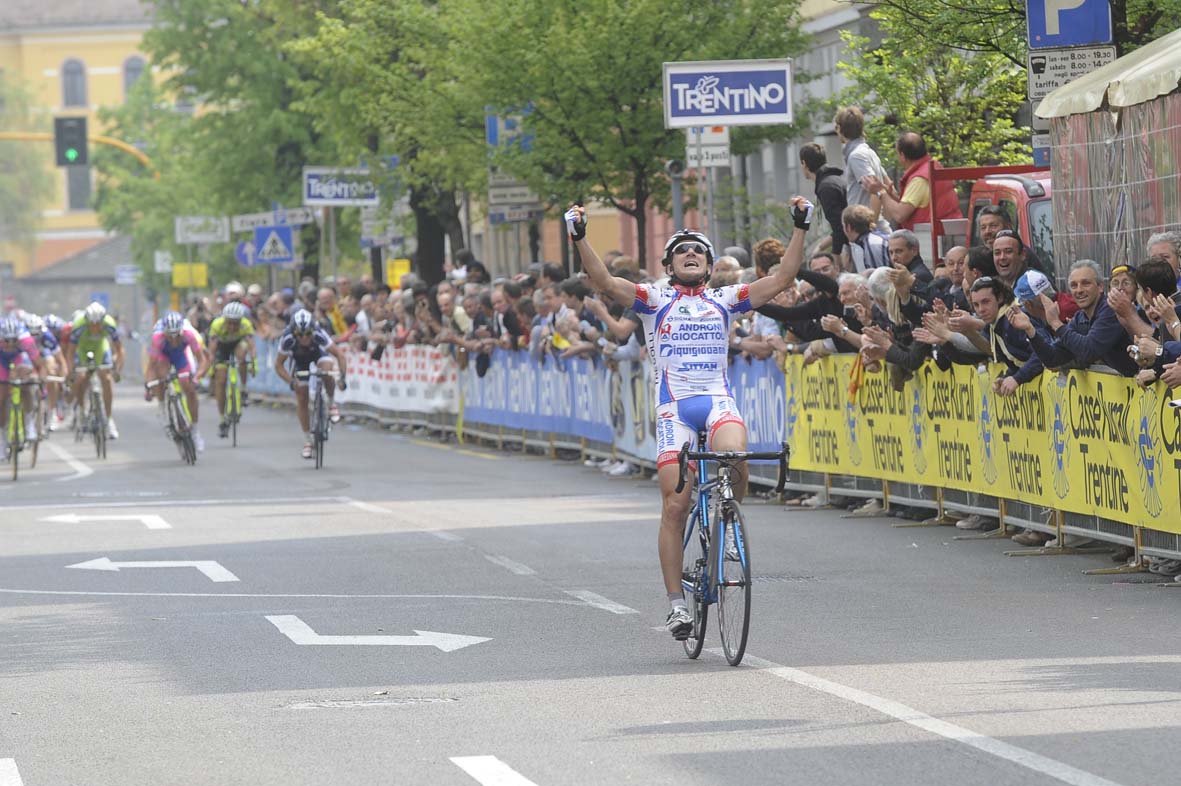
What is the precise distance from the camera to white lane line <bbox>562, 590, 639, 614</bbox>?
13008 millimetres

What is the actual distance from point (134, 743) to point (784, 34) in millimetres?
22399

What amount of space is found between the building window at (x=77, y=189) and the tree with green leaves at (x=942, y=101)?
116 metres

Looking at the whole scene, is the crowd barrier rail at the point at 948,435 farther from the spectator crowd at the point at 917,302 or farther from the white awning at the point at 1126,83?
the white awning at the point at 1126,83

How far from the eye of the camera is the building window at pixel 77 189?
450ft

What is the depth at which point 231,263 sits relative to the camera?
69.3 metres

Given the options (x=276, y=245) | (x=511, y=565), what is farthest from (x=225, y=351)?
(x=511, y=565)

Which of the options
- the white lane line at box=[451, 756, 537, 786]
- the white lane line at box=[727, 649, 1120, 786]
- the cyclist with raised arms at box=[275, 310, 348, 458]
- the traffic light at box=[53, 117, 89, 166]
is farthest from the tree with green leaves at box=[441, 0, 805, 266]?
the white lane line at box=[451, 756, 537, 786]

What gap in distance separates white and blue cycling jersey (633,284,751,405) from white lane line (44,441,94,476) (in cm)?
1645

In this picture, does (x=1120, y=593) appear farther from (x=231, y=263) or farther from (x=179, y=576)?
(x=231, y=263)

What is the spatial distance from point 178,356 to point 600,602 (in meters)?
16.6

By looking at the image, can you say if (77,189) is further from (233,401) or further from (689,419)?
(689,419)

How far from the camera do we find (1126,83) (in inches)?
627

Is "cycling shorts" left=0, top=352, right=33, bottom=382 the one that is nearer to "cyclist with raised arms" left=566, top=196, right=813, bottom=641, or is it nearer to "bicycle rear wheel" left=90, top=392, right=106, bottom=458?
"bicycle rear wheel" left=90, top=392, right=106, bottom=458

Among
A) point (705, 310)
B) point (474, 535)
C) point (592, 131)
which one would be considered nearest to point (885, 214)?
point (474, 535)
